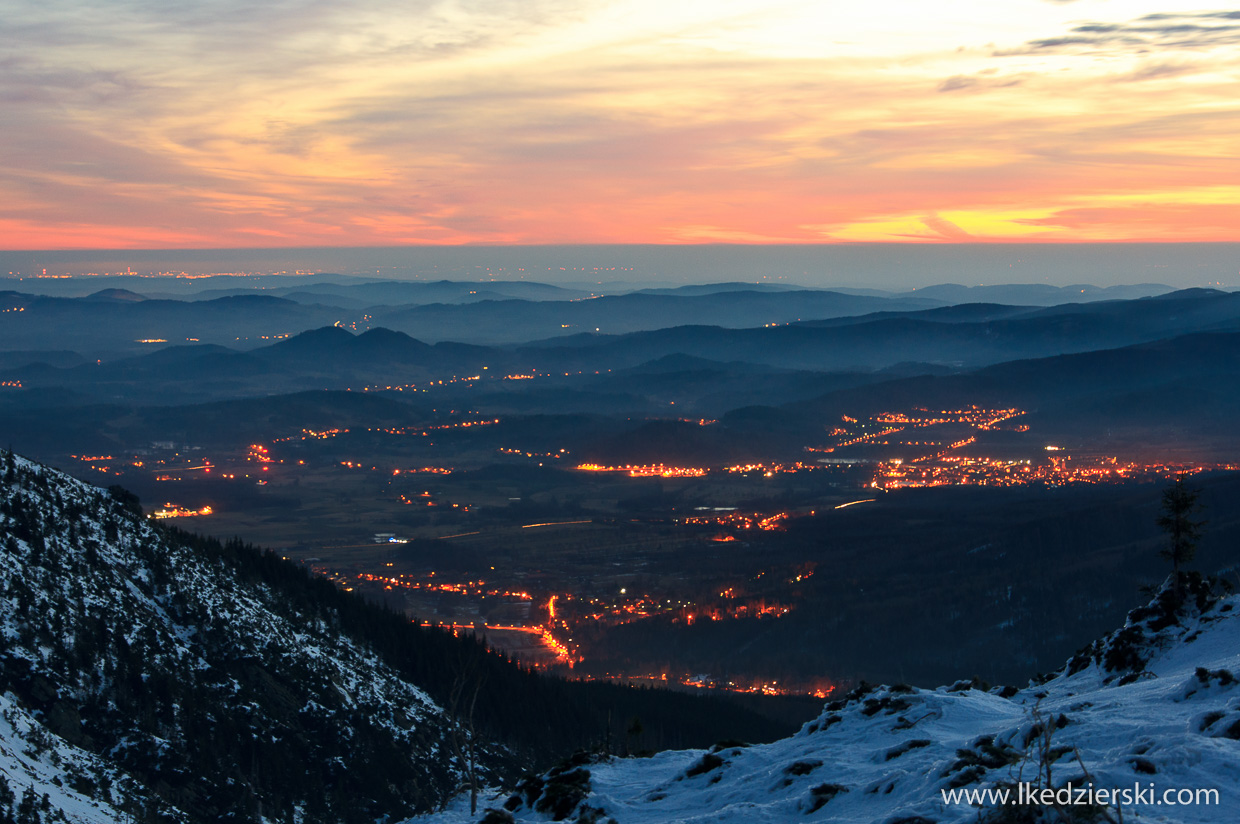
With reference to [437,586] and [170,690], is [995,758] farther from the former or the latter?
[437,586]

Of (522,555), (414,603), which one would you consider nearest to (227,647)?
(414,603)

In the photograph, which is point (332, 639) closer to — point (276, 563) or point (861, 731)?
point (276, 563)

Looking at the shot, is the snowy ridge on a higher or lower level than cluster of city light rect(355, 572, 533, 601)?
higher

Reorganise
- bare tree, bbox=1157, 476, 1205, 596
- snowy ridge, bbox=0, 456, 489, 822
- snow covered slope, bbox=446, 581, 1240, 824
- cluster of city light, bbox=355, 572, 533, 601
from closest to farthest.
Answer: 1. snow covered slope, bbox=446, 581, 1240, 824
2. bare tree, bbox=1157, 476, 1205, 596
3. snowy ridge, bbox=0, 456, 489, 822
4. cluster of city light, bbox=355, 572, 533, 601

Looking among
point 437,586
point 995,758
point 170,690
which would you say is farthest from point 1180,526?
point 437,586

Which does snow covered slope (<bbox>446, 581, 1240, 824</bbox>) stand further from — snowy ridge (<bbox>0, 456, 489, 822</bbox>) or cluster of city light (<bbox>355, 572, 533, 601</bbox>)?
cluster of city light (<bbox>355, 572, 533, 601</bbox>)

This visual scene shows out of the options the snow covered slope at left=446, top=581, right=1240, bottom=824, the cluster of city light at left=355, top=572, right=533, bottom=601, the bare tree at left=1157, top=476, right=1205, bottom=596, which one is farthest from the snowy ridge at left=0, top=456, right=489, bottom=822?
the cluster of city light at left=355, top=572, right=533, bottom=601
